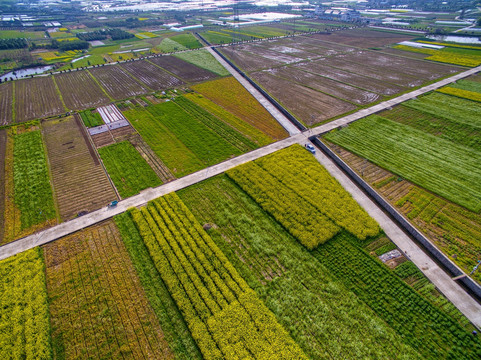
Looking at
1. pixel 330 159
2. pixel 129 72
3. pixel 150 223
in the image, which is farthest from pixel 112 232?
pixel 129 72

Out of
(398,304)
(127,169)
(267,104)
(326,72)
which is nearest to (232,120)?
(267,104)

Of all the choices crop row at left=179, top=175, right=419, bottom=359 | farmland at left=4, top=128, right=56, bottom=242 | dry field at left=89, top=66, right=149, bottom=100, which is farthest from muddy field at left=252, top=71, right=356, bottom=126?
farmland at left=4, top=128, right=56, bottom=242

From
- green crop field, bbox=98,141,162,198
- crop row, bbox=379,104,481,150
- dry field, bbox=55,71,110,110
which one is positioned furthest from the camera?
dry field, bbox=55,71,110,110

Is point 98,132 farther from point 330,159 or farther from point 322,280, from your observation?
point 322,280

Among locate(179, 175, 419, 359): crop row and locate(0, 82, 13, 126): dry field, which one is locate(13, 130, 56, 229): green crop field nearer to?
locate(0, 82, 13, 126): dry field

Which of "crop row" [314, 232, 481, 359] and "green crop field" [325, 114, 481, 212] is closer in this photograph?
"crop row" [314, 232, 481, 359]

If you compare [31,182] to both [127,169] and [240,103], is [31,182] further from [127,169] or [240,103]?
[240,103]
